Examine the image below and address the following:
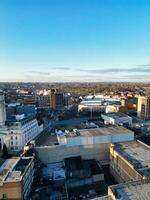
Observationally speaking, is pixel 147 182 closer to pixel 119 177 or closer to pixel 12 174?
pixel 119 177

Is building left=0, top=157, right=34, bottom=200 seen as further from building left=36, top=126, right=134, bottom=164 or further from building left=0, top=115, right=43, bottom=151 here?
building left=0, top=115, right=43, bottom=151

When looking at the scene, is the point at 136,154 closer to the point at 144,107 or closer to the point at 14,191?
the point at 14,191

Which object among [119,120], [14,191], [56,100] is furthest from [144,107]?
[14,191]

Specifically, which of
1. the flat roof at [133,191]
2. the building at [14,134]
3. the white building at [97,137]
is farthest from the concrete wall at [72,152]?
the flat roof at [133,191]

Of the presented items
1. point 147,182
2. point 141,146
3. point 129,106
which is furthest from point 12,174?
point 129,106

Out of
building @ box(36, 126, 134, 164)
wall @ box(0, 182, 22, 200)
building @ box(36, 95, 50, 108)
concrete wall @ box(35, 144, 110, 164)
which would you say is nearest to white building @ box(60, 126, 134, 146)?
building @ box(36, 126, 134, 164)

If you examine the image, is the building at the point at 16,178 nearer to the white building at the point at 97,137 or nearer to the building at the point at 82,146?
the building at the point at 82,146
